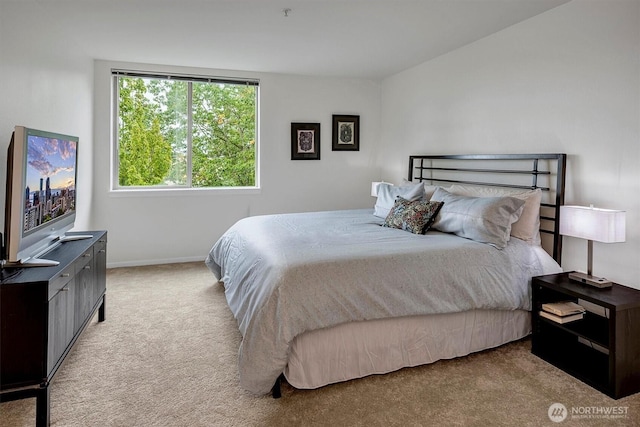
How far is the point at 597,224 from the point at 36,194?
3181 millimetres

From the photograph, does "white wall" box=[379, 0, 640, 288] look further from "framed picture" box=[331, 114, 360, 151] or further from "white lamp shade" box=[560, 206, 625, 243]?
"framed picture" box=[331, 114, 360, 151]

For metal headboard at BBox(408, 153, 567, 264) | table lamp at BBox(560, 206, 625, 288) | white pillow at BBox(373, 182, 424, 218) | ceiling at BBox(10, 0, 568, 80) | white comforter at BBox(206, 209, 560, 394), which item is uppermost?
ceiling at BBox(10, 0, 568, 80)

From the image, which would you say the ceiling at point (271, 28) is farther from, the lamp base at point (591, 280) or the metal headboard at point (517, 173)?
the lamp base at point (591, 280)

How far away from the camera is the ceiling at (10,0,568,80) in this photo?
2863 millimetres

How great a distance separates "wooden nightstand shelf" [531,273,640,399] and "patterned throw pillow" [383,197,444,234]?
84 cm

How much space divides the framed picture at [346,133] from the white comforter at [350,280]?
2.62 metres

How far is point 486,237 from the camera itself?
106 inches

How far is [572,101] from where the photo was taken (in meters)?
2.83

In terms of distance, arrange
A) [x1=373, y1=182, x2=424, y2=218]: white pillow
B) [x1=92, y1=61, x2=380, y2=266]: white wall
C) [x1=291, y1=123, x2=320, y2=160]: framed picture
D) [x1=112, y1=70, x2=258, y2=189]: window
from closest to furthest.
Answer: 1. [x1=373, y1=182, x2=424, y2=218]: white pillow
2. [x1=92, y1=61, x2=380, y2=266]: white wall
3. [x1=112, y1=70, x2=258, y2=189]: window
4. [x1=291, y1=123, x2=320, y2=160]: framed picture

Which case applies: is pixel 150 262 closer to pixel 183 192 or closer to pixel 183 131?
pixel 183 192

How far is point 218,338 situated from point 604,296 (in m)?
2.42

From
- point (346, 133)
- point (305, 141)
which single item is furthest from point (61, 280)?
point (346, 133)

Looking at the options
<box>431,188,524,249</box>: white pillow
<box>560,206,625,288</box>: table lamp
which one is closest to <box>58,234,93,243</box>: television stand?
<box>431,188,524,249</box>: white pillow

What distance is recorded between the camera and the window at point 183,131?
4660 millimetres
